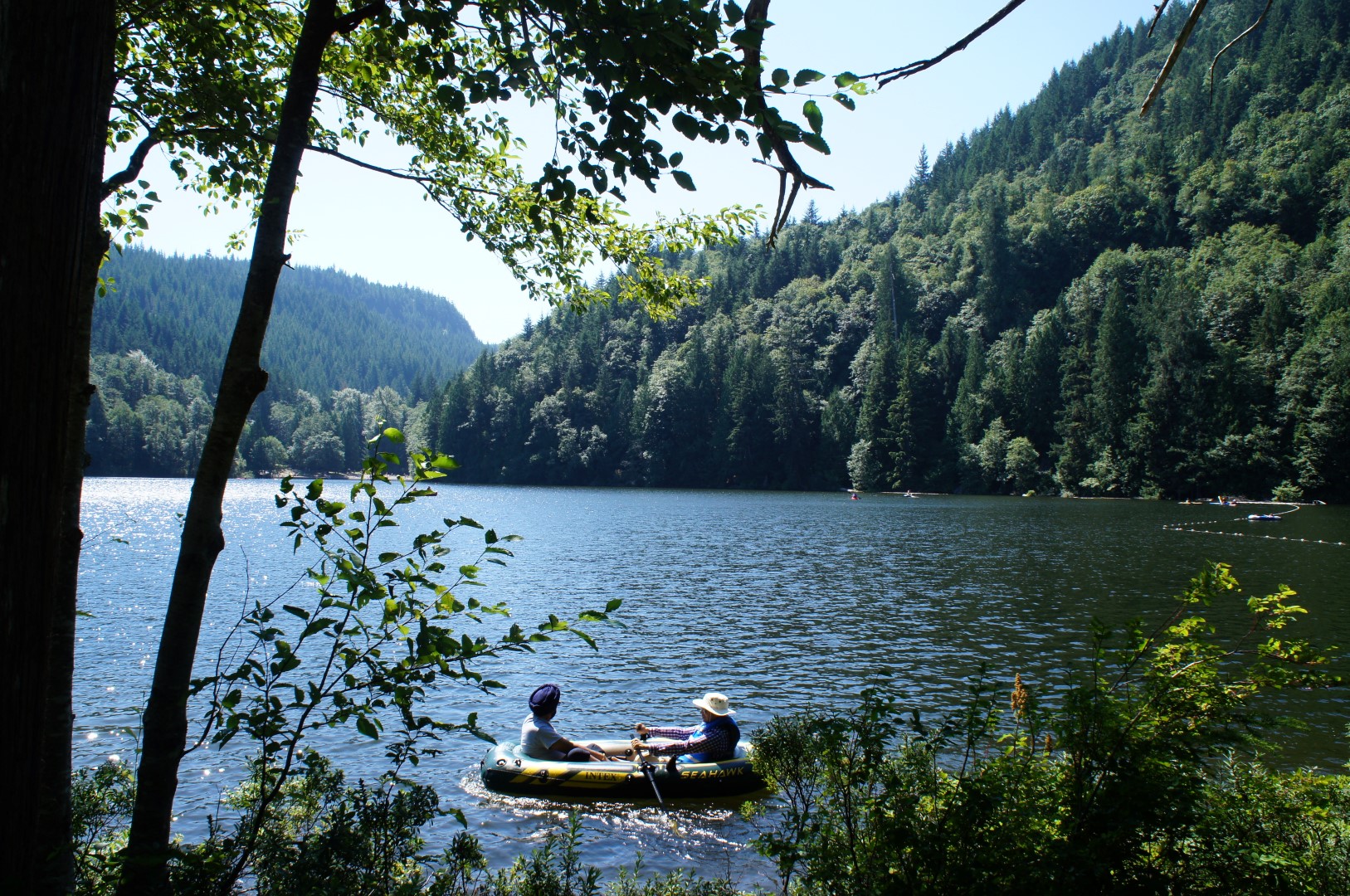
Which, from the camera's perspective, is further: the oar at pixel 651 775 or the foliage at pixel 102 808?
the oar at pixel 651 775

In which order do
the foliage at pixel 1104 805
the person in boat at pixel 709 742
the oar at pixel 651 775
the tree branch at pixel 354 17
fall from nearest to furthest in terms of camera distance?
1. the tree branch at pixel 354 17
2. the foliage at pixel 1104 805
3. the oar at pixel 651 775
4. the person in boat at pixel 709 742

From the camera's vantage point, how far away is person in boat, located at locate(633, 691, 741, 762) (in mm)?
Answer: 11461

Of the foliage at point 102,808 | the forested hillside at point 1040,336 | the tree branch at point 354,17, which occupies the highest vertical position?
the forested hillside at point 1040,336

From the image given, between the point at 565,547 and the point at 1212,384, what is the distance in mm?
60039

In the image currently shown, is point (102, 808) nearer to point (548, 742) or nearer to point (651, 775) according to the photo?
point (548, 742)

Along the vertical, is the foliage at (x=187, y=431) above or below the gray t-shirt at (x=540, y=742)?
above

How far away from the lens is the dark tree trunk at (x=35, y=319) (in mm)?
1718

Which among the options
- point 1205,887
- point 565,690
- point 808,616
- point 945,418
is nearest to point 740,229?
point 1205,887

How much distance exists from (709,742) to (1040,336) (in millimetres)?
86826

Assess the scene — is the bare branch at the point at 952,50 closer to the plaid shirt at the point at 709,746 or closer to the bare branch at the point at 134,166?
the bare branch at the point at 134,166

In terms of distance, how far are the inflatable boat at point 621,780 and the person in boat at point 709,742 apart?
0.14 metres

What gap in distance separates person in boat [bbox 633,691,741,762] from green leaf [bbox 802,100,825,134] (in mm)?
10091

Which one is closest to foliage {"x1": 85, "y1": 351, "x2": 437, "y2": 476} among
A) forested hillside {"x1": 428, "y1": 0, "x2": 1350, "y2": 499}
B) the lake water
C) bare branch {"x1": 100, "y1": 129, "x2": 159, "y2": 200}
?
forested hillside {"x1": 428, "y1": 0, "x2": 1350, "y2": 499}

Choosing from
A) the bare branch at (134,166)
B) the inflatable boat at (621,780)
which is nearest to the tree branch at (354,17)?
the bare branch at (134,166)
